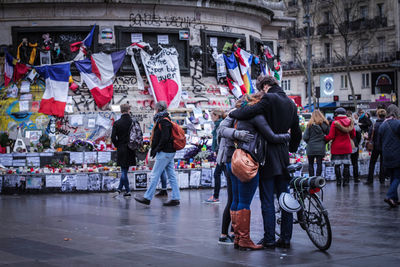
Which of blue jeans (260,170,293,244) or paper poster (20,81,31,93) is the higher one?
paper poster (20,81,31,93)

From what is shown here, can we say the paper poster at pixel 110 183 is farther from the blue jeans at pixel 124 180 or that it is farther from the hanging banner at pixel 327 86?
the hanging banner at pixel 327 86

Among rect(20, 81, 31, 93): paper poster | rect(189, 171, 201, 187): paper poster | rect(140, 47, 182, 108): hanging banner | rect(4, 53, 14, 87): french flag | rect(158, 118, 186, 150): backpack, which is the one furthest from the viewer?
rect(140, 47, 182, 108): hanging banner

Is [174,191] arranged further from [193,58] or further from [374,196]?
[193,58]

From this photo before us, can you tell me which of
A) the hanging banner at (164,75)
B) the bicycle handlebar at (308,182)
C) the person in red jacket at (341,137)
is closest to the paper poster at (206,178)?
the person in red jacket at (341,137)

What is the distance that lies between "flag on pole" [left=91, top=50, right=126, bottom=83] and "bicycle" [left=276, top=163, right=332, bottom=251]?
12.3 meters

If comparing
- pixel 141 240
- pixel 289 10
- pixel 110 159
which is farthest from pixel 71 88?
pixel 289 10

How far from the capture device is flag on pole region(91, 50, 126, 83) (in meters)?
20.4

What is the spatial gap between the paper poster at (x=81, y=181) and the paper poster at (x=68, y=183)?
69 mm

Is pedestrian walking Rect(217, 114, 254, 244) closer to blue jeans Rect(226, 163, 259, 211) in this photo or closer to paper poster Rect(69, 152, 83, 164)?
blue jeans Rect(226, 163, 259, 211)

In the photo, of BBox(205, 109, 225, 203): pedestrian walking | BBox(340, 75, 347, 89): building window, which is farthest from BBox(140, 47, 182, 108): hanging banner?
BBox(340, 75, 347, 89): building window

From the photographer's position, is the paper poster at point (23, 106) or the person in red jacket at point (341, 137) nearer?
the person in red jacket at point (341, 137)

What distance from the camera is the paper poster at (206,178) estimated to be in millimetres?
17438

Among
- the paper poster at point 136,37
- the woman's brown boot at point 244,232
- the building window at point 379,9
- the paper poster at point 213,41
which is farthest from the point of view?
the building window at point 379,9

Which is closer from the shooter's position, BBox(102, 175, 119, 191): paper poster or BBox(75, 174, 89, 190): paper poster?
BBox(75, 174, 89, 190): paper poster
